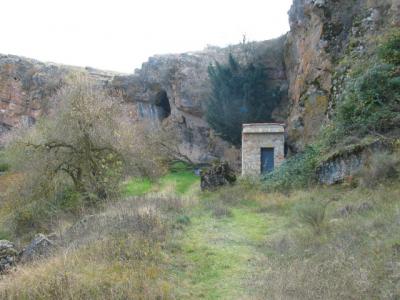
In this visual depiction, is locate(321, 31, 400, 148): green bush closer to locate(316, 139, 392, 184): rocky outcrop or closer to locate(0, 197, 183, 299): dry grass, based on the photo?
locate(316, 139, 392, 184): rocky outcrop

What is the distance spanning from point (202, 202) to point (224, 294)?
9.50 metres

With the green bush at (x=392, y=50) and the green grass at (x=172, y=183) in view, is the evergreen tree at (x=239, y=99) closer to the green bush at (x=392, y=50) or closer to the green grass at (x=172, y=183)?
the green grass at (x=172, y=183)

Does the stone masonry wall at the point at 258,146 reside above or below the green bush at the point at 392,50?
below

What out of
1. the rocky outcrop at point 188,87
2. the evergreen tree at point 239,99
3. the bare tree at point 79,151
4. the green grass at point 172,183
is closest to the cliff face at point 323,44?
the evergreen tree at point 239,99

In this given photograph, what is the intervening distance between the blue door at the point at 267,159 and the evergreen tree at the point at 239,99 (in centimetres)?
451

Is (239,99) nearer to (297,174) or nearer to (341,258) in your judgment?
(297,174)

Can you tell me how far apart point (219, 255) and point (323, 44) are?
17150mm

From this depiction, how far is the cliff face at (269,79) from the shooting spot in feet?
69.9

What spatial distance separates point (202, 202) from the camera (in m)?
16.4

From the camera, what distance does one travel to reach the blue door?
25.3 meters

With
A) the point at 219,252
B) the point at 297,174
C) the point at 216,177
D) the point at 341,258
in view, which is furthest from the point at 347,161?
the point at 341,258

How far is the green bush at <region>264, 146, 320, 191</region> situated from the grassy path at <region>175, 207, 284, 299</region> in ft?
12.9

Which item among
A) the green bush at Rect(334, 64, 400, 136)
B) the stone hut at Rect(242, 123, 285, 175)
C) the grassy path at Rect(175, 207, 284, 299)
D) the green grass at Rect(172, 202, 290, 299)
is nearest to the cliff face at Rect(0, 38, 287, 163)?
the stone hut at Rect(242, 123, 285, 175)

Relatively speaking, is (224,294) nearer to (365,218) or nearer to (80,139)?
(365,218)
